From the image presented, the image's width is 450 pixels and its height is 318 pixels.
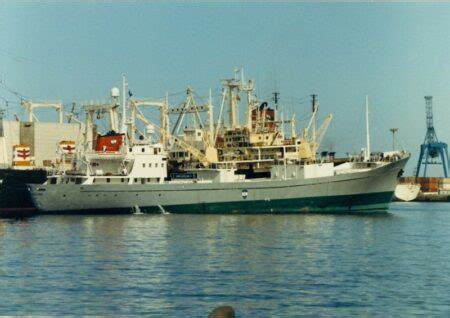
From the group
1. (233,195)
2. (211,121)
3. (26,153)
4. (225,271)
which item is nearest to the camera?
(225,271)

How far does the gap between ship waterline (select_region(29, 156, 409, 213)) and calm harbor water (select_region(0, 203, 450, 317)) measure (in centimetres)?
1490

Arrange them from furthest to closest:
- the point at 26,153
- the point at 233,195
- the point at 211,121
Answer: the point at 26,153 → the point at 211,121 → the point at 233,195

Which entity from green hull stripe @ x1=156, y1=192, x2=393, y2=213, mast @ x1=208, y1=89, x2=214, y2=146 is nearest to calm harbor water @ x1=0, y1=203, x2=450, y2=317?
green hull stripe @ x1=156, y1=192, x2=393, y2=213

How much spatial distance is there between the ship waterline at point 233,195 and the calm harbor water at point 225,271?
14.9 m

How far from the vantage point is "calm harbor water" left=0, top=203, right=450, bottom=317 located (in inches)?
884

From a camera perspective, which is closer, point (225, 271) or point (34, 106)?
point (225, 271)

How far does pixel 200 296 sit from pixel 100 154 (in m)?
44.5

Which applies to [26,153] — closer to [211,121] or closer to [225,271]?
[211,121]

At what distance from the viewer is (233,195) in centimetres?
6481

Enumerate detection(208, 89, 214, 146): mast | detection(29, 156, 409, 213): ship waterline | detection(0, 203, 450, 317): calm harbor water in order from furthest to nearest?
detection(208, 89, 214, 146): mast
detection(29, 156, 409, 213): ship waterline
detection(0, 203, 450, 317): calm harbor water

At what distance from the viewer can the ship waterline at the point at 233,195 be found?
64.4 meters

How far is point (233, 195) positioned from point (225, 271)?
3588cm

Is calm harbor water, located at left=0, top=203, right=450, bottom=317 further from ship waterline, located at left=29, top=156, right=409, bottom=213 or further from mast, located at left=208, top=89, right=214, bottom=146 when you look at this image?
mast, located at left=208, top=89, right=214, bottom=146

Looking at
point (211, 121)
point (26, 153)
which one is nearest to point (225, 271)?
point (211, 121)
